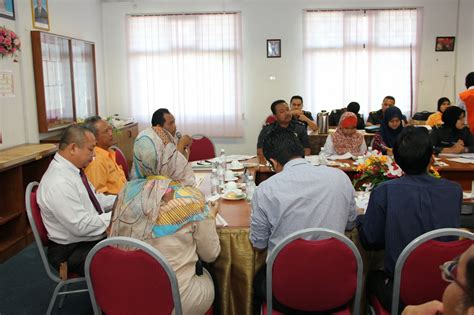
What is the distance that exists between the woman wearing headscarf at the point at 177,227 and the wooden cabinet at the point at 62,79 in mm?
3472

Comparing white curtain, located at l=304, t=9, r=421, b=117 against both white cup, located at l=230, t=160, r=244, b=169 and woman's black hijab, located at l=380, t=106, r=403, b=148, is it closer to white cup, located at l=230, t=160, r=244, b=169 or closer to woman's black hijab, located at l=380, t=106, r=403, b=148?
woman's black hijab, located at l=380, t=106, r=403, b=148

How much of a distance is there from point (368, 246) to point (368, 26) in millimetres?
5820

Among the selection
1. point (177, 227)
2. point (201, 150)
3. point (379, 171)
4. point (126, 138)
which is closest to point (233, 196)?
point (379, 171)

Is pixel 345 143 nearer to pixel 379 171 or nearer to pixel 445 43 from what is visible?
pixel 379 171

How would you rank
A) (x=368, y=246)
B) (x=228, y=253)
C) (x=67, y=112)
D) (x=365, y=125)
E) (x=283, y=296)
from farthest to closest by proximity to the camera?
(x=365, y=125) < (x=67, y=112) < (x=228, y=253) < (x=368, y=246) < (x=283, y=296)

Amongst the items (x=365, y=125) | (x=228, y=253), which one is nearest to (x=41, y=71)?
(x=228, y=253)

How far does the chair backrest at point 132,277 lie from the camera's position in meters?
1.80

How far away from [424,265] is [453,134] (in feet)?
11.2

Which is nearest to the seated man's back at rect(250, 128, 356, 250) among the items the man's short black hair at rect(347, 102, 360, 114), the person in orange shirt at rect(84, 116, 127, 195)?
the person in orange shirt at rect(84, 116, 127, 195)

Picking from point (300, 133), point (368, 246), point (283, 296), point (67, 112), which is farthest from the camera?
point (67, 112)

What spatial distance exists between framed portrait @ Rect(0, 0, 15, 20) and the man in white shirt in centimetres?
247

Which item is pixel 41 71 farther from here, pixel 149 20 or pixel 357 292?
pixel 357 292

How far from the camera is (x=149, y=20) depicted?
7.39 m

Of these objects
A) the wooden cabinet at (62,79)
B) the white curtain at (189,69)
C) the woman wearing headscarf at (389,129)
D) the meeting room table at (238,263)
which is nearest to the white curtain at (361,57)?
the white curtain at (189,69)
